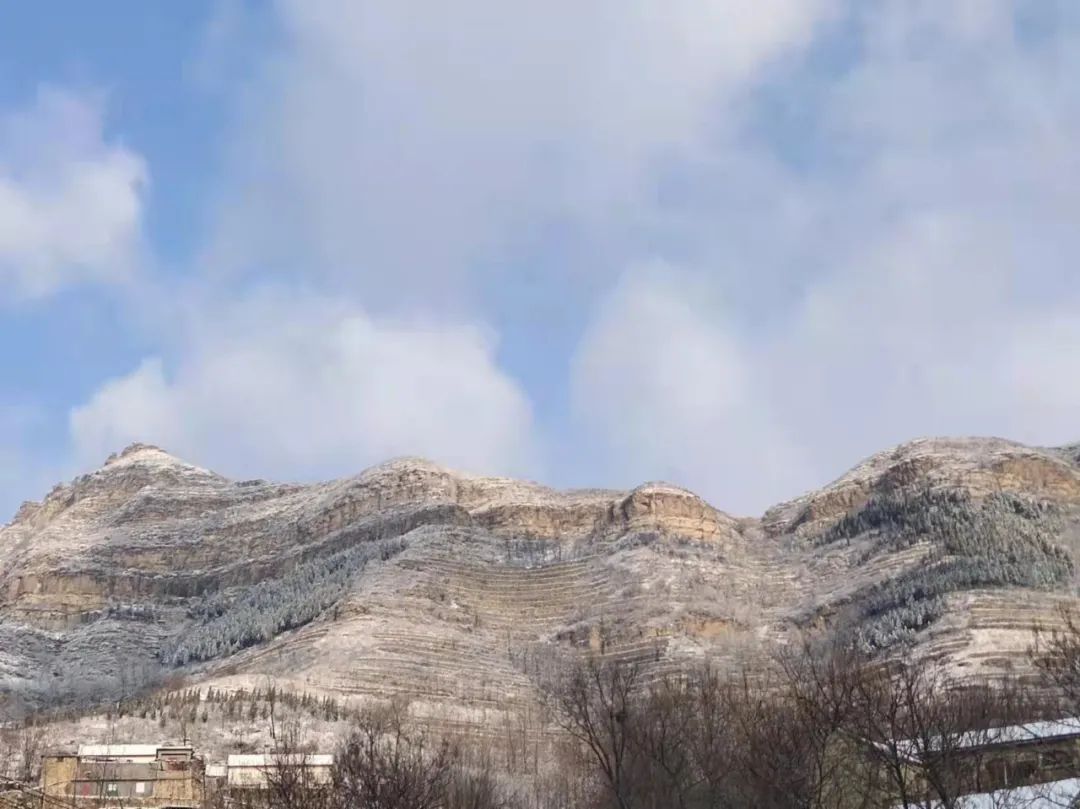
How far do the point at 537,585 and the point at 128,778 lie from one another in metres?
93.3

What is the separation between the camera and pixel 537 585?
15312cm

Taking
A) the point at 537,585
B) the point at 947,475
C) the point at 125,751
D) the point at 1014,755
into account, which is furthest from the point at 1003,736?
the point at 947,475

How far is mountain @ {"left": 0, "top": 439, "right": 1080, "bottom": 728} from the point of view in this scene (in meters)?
118

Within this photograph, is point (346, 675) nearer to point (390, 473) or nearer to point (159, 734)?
point (159, 734)

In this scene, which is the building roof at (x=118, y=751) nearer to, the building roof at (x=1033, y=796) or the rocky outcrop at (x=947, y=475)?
the building roof at (x=1033, y=796)

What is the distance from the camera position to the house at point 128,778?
5994 cm

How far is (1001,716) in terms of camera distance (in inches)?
1821

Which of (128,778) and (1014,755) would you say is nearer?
(1014,755)

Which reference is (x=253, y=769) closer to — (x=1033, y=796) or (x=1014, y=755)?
(x=1014, y=755)

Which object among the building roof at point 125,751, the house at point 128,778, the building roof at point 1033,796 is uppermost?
the building roof at point 125,751

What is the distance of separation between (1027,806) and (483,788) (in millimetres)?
24369

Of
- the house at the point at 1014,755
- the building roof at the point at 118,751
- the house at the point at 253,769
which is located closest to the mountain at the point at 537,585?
the house at the point at 253,769

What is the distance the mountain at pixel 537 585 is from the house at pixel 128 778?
139 ft

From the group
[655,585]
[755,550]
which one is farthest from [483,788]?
[755,550]
